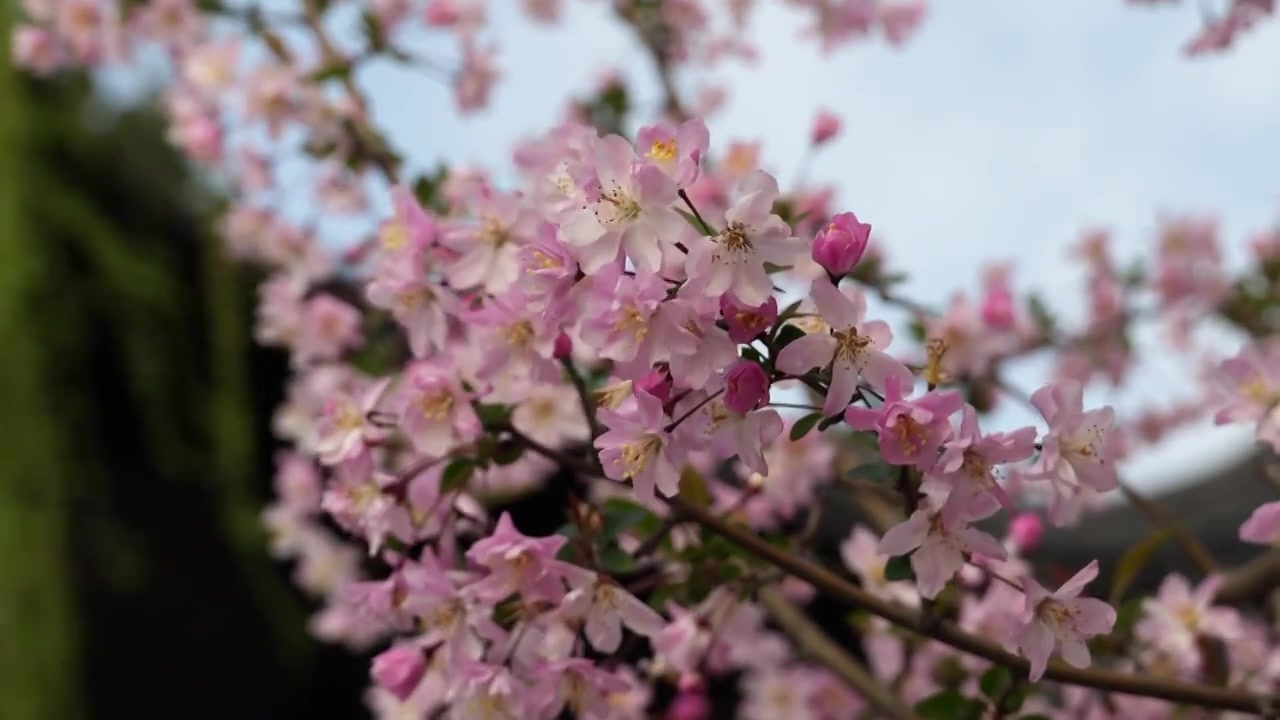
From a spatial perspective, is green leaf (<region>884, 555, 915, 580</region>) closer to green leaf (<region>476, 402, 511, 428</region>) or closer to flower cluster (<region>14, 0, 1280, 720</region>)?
flower cluster (<region>14, 0, 1280, 720</region>)

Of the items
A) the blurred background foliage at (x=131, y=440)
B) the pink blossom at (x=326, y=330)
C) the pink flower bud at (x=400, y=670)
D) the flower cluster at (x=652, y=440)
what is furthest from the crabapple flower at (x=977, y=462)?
the blurred background foliage at (x=131, y=440)

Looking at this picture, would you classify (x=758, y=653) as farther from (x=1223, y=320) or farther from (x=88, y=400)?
(x=88, y=400)

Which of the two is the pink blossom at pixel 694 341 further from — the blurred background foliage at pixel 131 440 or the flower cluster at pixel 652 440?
the blurred background foliage at pixel 131 440

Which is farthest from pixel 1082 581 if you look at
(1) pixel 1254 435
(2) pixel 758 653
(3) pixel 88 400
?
(3) pixel 88 400

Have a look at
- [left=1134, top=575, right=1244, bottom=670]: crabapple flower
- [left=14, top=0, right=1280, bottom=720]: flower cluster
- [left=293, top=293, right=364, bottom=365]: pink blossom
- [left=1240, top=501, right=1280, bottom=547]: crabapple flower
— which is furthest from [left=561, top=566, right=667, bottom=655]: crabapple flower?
[left=293, top=293, right=364, bottom=365]: pink blossom

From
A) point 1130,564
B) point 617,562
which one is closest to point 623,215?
point 617,562
